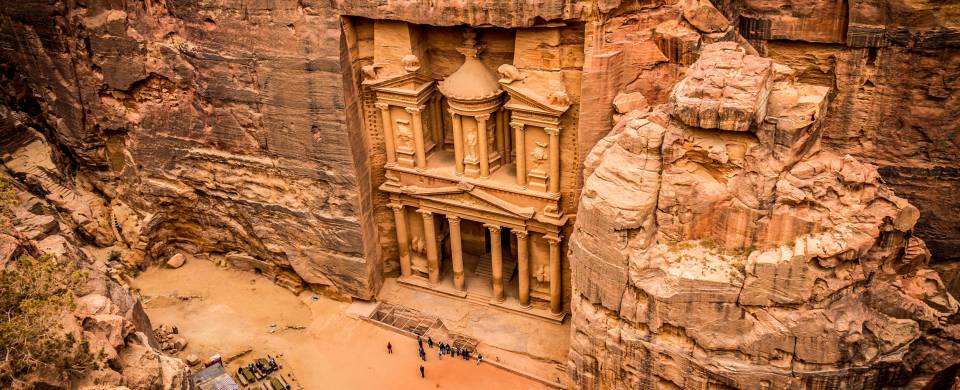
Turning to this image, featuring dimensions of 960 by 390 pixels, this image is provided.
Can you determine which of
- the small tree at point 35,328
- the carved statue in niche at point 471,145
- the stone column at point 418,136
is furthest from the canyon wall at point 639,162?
the small tree at point 35,328

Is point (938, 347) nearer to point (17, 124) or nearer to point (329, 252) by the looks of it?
point (329, 252)

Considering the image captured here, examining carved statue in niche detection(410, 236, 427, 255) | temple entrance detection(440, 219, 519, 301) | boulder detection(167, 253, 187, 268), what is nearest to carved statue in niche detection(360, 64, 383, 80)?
carved statue in niche detection(410, 236, 427, 255)

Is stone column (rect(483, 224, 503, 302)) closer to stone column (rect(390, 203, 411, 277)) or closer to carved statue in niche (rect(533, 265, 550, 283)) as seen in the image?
carved statue in niche (rect(533, 265, 550, 283))

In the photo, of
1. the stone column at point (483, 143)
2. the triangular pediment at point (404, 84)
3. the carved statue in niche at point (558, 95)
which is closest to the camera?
the carved statue in niche at point (558, 95)

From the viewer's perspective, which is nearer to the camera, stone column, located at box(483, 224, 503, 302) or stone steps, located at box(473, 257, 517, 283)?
stone column, located at box(483, 224, 503, 302)

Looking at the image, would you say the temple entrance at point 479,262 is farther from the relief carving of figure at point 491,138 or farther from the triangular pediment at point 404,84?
the triangular pediment at point 404,84

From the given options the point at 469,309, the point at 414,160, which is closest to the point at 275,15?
the point at 414,160
